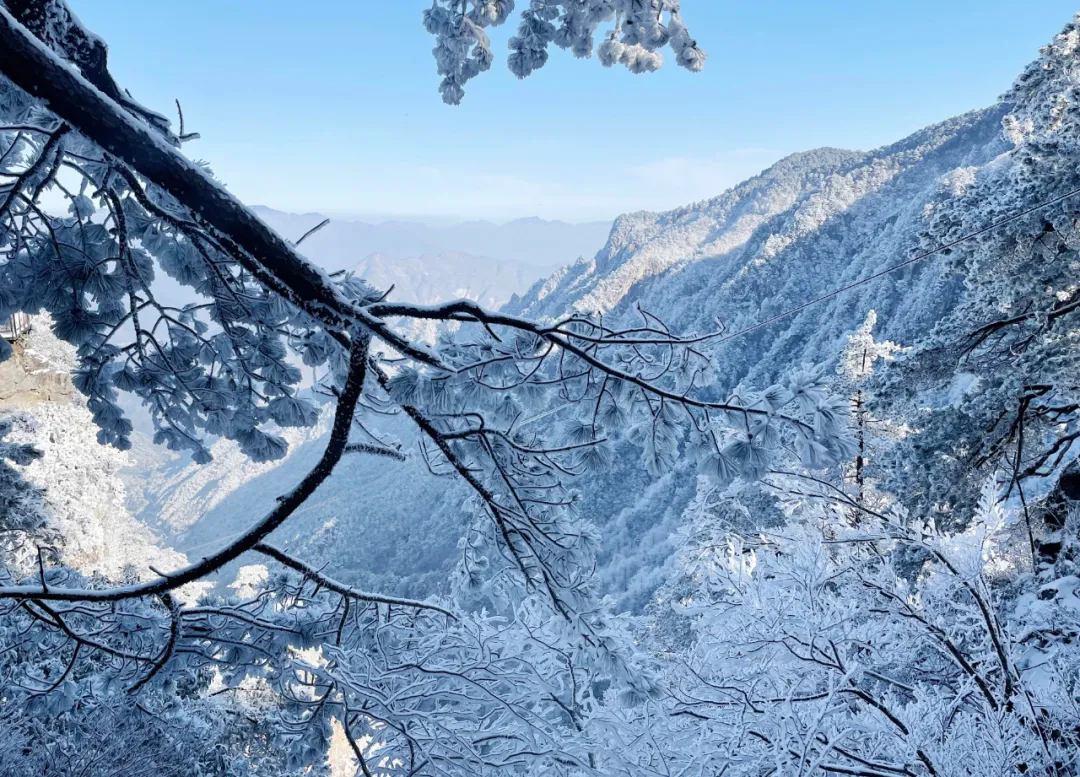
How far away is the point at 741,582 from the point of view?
3150mm

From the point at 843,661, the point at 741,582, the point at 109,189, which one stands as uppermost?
the point at 109,189

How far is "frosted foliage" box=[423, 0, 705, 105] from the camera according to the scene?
6.56 feet

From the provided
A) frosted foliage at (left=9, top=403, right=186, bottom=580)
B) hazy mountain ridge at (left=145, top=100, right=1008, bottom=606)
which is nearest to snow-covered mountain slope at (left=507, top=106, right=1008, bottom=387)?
hazy mountain ridge at (left=145, top=100, right=1008, bottom=606)

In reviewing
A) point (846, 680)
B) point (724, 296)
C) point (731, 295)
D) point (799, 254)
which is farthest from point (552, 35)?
point (799, 254)

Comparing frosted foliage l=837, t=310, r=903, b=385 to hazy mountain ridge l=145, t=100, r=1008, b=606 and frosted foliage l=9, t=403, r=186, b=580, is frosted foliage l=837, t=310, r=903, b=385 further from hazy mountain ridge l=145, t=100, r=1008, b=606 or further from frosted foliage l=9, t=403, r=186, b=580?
hazy mountain ridge l=145, t=100, r=1008, b=606

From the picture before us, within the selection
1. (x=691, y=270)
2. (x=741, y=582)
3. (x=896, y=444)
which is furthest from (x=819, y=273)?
(x=741, y=582)

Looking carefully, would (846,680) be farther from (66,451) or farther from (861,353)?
(66,451)

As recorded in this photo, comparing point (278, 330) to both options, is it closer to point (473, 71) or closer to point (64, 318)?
point (64, 318)

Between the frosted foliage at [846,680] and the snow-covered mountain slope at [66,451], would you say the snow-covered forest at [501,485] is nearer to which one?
the frosted foliage at [846,680]

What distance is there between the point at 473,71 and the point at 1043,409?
594cm

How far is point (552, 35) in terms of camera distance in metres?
2.36

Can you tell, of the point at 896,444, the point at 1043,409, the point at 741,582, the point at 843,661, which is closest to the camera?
→ the point at 843,661

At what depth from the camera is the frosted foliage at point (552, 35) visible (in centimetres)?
200

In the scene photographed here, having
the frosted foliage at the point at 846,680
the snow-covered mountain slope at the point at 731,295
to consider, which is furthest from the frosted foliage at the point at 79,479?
the snow-covered mountain slope at the point at 731,295
